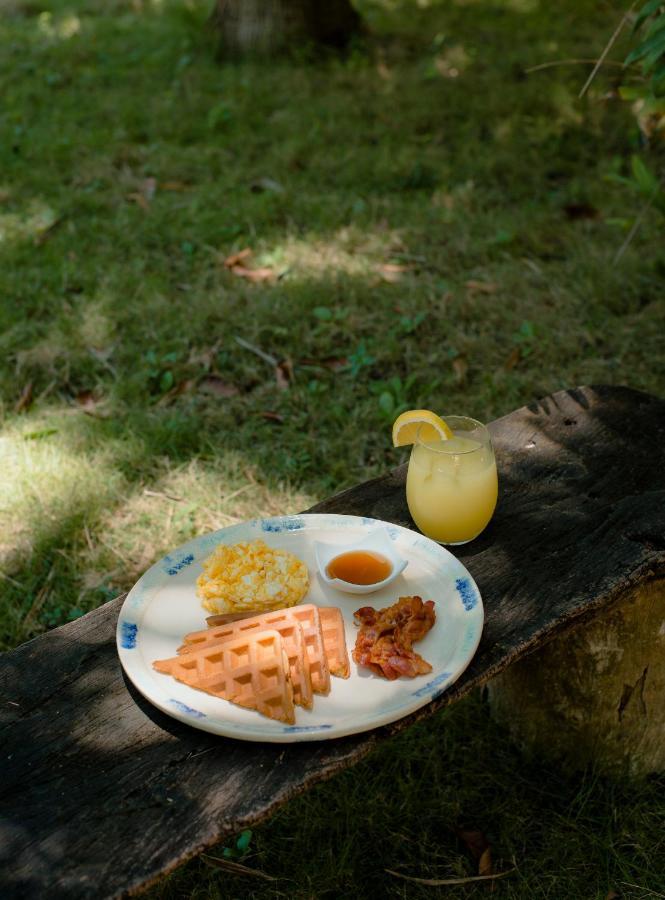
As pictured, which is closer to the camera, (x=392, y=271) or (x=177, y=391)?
(x=177, y=391)

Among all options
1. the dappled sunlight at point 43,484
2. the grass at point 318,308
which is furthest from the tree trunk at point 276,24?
the dappled sunlight at point 43,484

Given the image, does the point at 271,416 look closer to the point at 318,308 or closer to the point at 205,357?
the point at 205,357

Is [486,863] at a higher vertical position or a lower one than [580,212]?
lower

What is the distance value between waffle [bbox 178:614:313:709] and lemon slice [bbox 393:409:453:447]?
49cm

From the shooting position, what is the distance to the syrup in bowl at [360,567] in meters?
1.80

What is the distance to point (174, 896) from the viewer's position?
213 centimetres

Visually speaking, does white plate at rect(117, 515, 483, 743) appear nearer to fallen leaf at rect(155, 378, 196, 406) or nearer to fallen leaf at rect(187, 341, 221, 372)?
fallen leaf at rect(155, 378, 196, 406)

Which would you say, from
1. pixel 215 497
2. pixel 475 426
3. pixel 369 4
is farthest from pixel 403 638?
pixel 369 4

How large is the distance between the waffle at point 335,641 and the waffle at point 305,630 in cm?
2

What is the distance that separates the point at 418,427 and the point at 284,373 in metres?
2.05

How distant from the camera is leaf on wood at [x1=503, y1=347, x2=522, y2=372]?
3.96 m

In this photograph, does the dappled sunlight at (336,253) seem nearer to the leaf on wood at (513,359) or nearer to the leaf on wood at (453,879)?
the leaf on wood at (513,359)

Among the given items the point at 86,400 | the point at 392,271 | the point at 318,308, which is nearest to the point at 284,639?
the point at 86,400

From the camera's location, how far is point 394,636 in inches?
63.7
